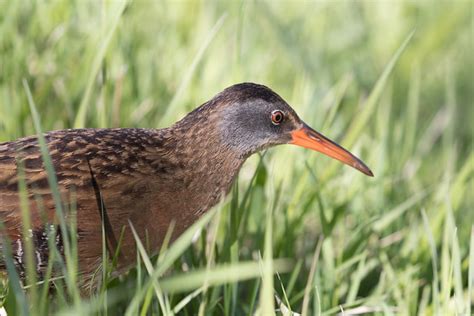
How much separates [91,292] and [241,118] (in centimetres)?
79

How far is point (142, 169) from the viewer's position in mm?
3004

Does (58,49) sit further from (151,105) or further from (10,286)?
(10,286)

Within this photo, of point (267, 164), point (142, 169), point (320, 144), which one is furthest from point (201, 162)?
point (267, 164)

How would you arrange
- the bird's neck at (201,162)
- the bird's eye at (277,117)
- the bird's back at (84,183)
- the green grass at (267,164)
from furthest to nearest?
the bird's eye at (277,117)
the bird's neck at (201,162)
the green grass at (267,164)
the bird's back at (84,183)

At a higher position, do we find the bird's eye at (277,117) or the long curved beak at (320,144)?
the bird's eye at (277,117)

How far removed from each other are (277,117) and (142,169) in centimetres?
55

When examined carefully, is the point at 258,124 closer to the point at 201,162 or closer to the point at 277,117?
the point at 277,117

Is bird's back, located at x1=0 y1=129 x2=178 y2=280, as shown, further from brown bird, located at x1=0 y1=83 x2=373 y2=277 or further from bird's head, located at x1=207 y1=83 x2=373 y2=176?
bird's head, located at x1=207 y1=83 x2=373 y2=176

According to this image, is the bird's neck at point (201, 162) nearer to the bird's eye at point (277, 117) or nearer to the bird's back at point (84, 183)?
the bird's back at point (84, 183)

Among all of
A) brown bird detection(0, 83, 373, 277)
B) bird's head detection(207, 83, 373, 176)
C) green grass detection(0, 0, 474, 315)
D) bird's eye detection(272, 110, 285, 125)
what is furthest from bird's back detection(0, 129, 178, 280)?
bird's eye detection(272, 110, 285, 125)

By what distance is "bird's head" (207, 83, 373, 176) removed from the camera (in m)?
3.17

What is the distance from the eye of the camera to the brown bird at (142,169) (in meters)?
2.81

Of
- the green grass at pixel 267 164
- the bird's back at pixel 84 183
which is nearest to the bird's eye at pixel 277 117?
the green grass at pixel 267 164

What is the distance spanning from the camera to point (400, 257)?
359 centimetres
